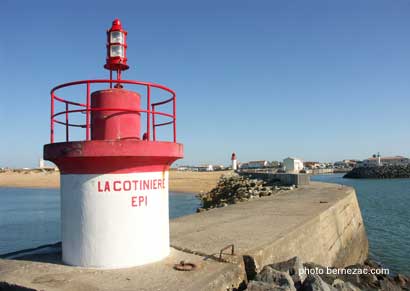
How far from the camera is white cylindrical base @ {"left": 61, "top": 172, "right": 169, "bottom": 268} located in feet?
13.4

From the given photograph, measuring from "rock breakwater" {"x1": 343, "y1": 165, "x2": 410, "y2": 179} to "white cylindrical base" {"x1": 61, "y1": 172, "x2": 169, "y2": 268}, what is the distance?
8057cm

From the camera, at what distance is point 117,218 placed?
410 centimetres

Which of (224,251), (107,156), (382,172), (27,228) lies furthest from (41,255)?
(382,172)

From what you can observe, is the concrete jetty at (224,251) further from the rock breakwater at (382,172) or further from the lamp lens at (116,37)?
the rock breakwater at (382,172)

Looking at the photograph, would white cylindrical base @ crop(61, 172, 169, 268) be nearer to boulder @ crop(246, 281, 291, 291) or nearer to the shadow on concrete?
the shadow on concrete

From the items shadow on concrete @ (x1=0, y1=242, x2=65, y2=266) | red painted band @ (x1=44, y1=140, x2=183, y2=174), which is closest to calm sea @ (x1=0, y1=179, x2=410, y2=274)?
shadow on concrete @ (x1=0, y1=242, x2=65, y2=266)

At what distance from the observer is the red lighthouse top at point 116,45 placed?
423 cm

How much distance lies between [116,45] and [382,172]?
82.0 metres

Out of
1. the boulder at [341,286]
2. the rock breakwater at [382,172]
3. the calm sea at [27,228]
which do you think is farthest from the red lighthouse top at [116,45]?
the rock breakwater at [382,172]

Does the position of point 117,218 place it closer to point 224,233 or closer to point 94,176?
point 94,176

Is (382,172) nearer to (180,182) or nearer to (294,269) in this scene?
(180,182)

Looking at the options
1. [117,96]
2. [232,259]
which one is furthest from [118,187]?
[232,259]

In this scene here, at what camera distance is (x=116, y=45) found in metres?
4.27

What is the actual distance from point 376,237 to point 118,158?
1159 centimetres
